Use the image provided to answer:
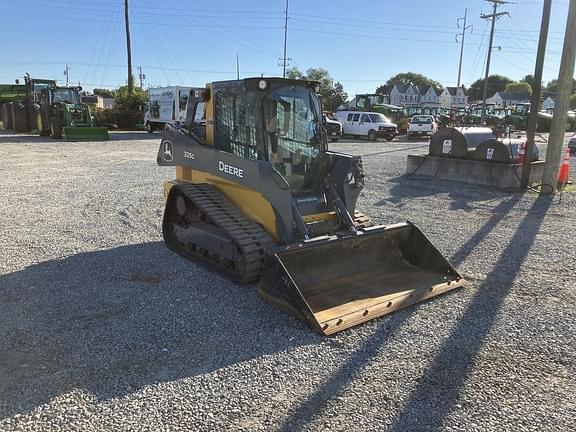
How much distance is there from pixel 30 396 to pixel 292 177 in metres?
3.64

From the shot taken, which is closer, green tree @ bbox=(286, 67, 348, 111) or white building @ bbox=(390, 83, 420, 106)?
green tree @ bbox=(286, 67, 348, 111)

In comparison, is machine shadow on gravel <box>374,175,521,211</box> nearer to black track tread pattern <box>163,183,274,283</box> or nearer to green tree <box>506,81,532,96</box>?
black track tread pattern <box>163,183,274,283</box>

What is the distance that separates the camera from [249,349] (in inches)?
154

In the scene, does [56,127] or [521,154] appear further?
[56,127]

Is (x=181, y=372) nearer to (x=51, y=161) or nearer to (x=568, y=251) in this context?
(x=568, y=251)

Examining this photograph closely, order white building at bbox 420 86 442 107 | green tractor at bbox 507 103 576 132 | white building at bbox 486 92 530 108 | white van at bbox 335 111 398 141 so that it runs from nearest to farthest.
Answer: white van at bbox 335 111 398 141 < green tractor at bbox 507 103 576 132 < white building at bbox 486 92 530 108 < white building at bbox 420 86 442 107

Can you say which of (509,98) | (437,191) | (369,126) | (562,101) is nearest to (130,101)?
(369,126)

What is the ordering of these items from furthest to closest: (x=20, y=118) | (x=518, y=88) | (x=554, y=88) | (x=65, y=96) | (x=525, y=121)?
(x=518, y=88)
(x=554, y=88)
(x=525, y=121)
(x=20, y=118)
(x=65, y=96)

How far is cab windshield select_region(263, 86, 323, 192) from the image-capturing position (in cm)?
564

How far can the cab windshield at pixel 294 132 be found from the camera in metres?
5.64

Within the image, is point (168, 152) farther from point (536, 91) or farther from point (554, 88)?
point (554, 88)

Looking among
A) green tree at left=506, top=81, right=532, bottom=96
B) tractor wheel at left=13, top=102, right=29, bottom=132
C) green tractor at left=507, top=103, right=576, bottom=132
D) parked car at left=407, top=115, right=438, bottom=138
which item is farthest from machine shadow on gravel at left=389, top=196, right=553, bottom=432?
green tree at left=506, top=81, right=532, bottom=96

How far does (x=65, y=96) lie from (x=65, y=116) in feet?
5.02

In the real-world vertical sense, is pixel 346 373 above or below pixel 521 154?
below
